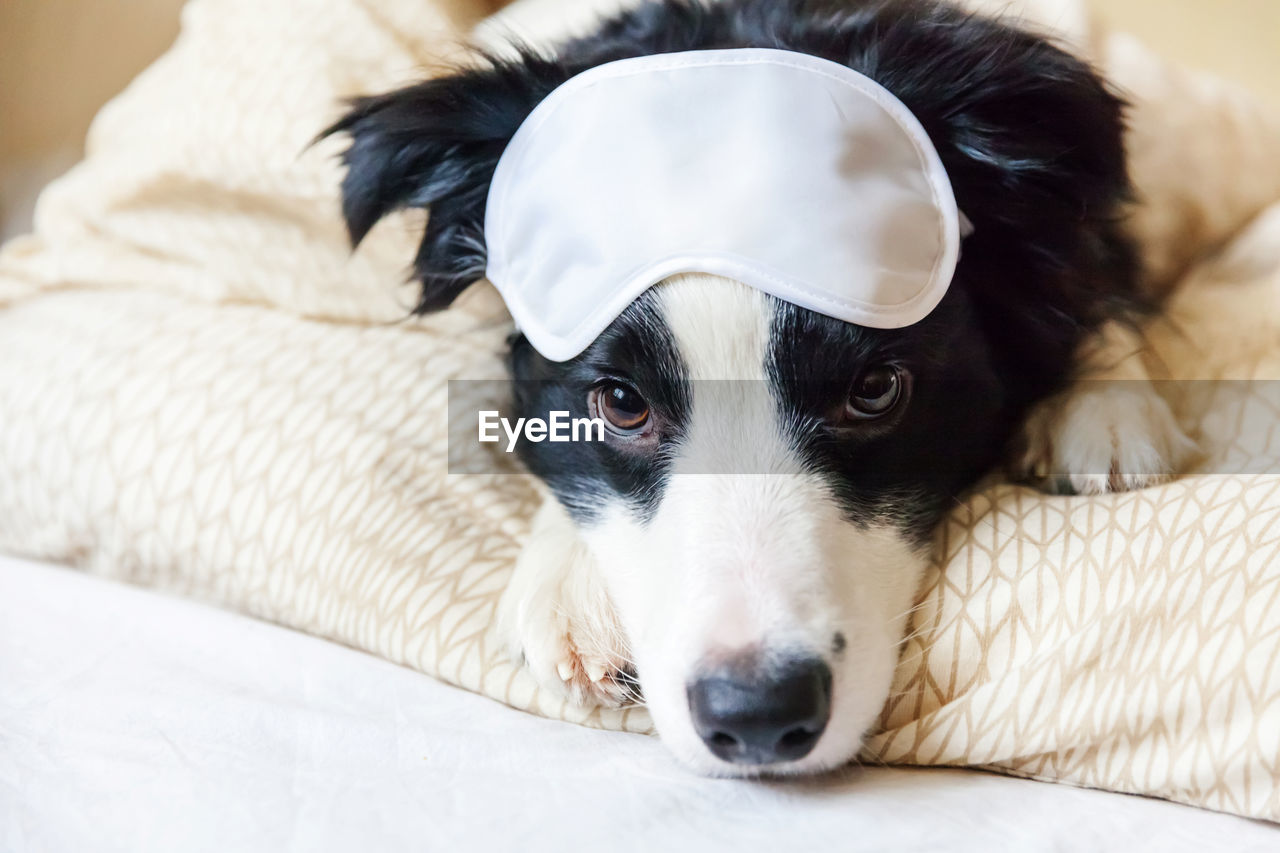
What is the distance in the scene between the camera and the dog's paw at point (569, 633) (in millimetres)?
1244

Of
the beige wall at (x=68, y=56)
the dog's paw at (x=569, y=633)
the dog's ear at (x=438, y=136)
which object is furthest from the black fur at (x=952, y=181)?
the beige wall at (x=68, y=56)

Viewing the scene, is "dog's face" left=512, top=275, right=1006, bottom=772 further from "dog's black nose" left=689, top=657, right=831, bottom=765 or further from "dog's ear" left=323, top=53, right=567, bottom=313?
"dog's ear" left=323, top=53, right=567, bottom=313

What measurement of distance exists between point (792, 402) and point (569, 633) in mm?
397

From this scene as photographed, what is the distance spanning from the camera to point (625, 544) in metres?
1.30

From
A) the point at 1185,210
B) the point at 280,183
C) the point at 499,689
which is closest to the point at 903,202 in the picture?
the point at 499,689

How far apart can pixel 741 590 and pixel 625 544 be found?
256mm

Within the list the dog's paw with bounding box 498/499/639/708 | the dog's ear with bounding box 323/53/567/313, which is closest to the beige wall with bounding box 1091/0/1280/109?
the dog's ear with bounding box 323/53/567/313

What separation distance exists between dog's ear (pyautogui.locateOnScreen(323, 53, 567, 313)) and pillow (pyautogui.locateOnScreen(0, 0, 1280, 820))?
26 centimetres

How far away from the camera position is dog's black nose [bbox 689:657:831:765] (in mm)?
1015

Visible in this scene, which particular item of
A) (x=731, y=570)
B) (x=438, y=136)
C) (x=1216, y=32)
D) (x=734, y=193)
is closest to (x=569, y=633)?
(x=731, y=570)

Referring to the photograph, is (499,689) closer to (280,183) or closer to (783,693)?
(783,693)

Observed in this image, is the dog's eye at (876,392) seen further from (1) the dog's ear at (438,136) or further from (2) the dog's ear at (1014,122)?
(1) the dog's ear at (438,136)

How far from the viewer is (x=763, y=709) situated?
102 cm

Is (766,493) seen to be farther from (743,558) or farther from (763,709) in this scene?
(763,709)
